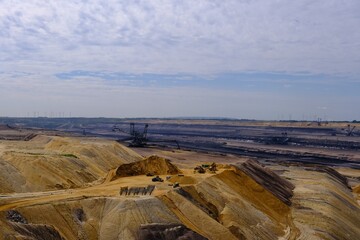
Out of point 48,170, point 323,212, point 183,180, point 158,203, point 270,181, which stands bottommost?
point 323,212

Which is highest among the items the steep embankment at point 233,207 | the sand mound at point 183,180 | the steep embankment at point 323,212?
the sand mound at point 183,180

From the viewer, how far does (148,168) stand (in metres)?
40.3

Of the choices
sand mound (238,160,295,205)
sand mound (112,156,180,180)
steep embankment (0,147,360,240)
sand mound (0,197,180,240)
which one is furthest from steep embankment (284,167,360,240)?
sand mound (0,197,180,240)

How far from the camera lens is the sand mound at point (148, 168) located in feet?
127

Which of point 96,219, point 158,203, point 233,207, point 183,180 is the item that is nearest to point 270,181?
point 233,207

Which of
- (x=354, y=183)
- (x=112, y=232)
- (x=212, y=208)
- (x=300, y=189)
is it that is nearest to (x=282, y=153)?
(x=354, y=183)

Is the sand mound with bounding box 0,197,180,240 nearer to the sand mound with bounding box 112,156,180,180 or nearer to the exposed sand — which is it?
the exposed sand

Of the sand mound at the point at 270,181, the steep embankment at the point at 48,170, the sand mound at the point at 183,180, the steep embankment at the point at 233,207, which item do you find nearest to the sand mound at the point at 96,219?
the steep embankment at the point at 233,207

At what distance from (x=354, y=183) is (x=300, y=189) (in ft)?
64.0

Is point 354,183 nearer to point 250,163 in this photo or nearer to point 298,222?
point 250,163

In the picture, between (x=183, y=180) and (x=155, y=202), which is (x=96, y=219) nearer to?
(x=155, y=202)

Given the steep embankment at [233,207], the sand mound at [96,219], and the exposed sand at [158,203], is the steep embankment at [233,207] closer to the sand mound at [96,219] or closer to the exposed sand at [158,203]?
the exposed sand at [158,203]

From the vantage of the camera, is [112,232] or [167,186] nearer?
[112,232]

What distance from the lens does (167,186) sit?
1240 inches
